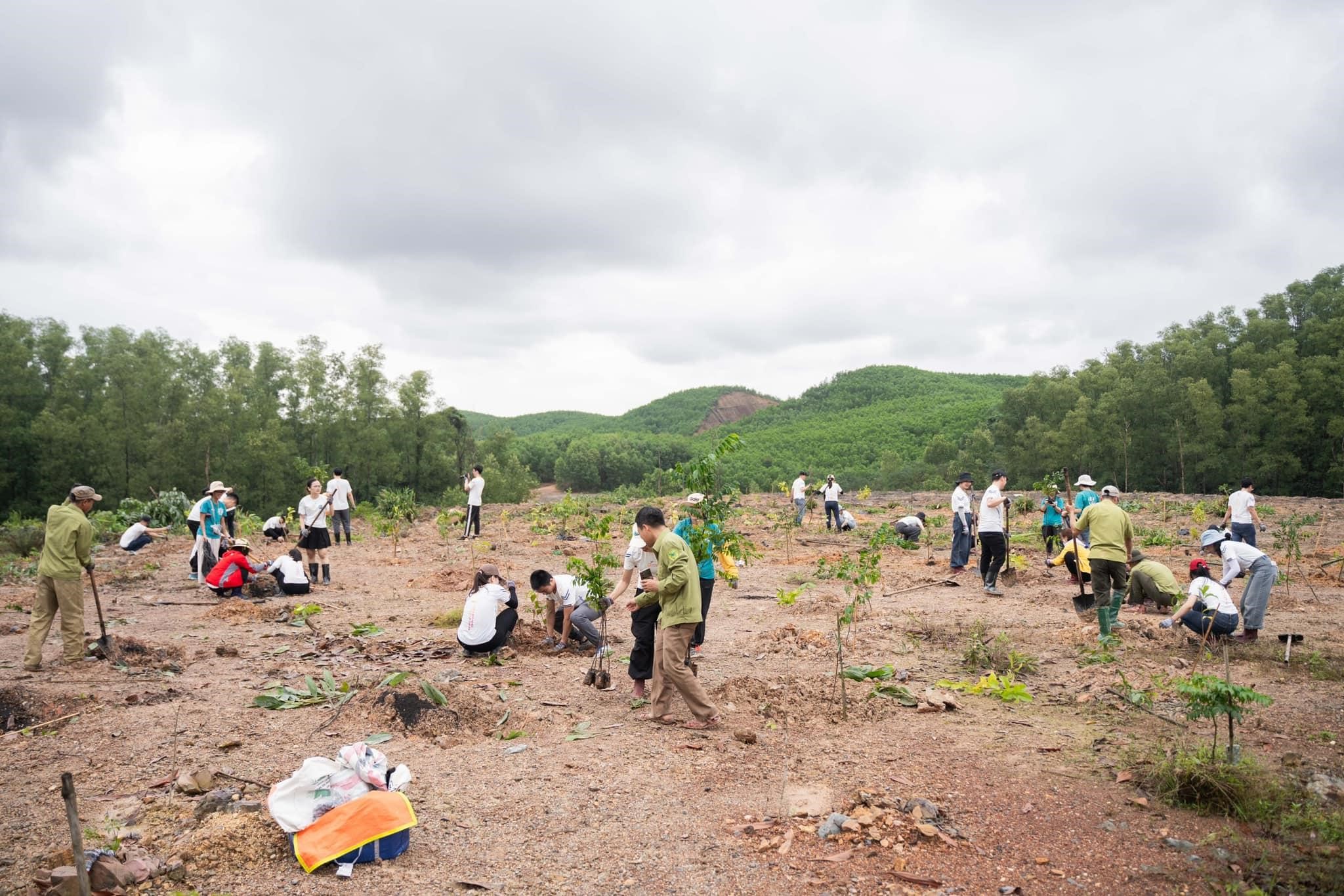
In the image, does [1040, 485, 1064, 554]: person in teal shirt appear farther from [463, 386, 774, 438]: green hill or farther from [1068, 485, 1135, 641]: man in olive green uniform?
[463, 386, 774, 438]: green hill

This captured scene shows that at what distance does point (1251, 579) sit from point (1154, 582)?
1.06 meters

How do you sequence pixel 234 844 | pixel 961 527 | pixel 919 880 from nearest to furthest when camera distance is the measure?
1. pixel 919 880
2. pixel 234 844
3. pixel 961 527

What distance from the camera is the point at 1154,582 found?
902cm

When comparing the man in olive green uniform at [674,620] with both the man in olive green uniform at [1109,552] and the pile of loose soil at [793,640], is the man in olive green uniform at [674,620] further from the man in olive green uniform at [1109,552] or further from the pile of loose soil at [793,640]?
the man in olive green uniform at [1109,552]

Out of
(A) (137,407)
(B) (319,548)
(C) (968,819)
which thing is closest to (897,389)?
(A) (137,407)

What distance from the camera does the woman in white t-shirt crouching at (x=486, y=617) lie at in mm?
8172

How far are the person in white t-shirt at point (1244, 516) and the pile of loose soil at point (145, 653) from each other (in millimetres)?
14742

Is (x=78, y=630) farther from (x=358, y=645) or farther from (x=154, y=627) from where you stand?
(x=358, y=645)

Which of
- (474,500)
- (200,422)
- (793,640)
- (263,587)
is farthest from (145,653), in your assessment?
(200,422)

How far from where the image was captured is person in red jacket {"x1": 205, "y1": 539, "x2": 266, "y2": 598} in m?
11.3

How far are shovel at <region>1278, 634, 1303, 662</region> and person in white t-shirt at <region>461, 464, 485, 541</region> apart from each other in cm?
1436

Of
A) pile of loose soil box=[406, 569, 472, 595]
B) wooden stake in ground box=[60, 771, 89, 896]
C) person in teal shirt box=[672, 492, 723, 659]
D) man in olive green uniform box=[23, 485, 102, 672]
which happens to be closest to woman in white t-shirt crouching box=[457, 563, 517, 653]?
person in teal shirt box=[672, 492, 723, 659]

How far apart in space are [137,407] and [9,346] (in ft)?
15.5

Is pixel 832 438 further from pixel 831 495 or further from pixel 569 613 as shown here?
pixel 569 613
